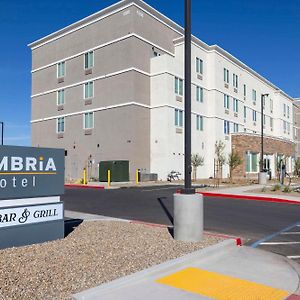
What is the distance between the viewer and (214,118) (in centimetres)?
Answer: 4212

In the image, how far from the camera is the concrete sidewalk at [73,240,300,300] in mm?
4719

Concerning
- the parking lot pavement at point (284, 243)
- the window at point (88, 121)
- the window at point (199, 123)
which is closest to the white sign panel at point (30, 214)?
the parking lot pavement at point (284, 243)

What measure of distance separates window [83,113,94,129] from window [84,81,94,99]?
1.99 m

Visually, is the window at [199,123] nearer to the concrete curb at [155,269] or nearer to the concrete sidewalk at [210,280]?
the concrete curb at [155,269]

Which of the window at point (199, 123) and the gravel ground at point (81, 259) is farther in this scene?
the window at point (199, 123)

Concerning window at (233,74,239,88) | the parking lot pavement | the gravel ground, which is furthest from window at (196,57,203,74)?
the gravel ground

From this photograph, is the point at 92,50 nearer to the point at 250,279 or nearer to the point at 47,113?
the point at 47,113

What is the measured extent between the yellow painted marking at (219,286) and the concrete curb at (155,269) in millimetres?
214

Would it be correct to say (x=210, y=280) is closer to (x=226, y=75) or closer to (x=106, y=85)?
(x=106, y=85)

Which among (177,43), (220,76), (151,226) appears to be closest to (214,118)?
(220,76)

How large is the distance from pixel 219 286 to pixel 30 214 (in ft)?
12.5

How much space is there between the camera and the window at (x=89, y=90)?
126ft

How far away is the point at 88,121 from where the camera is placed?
38594 mm

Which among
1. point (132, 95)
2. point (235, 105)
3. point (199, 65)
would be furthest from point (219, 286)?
point (235, 105)
